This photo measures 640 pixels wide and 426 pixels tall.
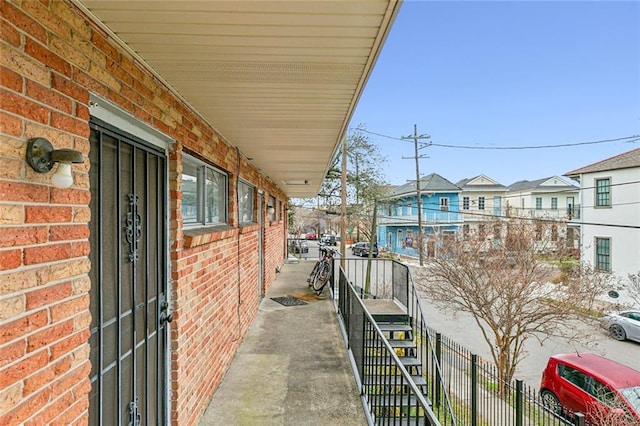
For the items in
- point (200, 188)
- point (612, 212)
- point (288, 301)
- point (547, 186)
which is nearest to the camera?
point (200, 188)

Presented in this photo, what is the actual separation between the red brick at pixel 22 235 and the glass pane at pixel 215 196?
2457 millimetres

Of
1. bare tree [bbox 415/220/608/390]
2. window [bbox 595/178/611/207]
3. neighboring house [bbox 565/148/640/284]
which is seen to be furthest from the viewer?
window [bbox 595/178/611/207]

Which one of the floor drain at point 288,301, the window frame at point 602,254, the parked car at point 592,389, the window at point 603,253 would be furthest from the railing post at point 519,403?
the window at point 603,253

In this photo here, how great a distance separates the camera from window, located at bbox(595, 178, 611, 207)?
15.1 m

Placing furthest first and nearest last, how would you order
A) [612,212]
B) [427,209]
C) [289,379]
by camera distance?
[427,209]
[612,212]
[289,379]

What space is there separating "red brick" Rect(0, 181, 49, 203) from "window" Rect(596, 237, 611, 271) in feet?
61.1

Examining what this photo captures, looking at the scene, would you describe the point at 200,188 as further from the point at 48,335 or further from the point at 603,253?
the point at 603,253

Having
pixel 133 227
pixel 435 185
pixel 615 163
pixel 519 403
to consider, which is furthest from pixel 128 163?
pixel 435 185

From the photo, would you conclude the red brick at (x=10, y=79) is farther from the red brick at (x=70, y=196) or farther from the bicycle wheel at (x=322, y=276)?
the bicycle wheel at (x=322, y=276)

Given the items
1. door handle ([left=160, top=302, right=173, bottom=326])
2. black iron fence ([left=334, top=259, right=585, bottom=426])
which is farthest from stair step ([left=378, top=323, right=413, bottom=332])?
door handle ([left=160, top=302, right=173, bottom=326])

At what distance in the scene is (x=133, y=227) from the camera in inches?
86.3

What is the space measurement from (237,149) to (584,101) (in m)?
39.3

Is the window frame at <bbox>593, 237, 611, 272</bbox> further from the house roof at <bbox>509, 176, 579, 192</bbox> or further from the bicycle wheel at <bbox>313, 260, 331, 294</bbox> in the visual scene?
the house roof at <bbox>509, 176, 579, 192</bbox>

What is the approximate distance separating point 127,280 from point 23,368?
3.04 ft
